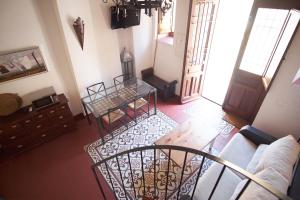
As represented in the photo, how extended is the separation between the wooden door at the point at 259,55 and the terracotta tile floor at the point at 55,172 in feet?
2.10

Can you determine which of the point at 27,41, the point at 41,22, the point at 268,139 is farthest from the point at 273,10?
the point at 27,41

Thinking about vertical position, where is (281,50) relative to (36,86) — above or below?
above

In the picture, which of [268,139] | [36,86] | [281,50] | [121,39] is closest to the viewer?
[268,139]

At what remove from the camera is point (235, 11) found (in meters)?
4.55

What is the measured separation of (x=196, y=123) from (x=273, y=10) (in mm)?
2075

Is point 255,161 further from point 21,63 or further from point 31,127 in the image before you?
point 21,63

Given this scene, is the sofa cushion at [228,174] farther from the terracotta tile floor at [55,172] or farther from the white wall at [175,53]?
the white wall at [175,53]

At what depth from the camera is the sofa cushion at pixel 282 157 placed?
5.47 ft

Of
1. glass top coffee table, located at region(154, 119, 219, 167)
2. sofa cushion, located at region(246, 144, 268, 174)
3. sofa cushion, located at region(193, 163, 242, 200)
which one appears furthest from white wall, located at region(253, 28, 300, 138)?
sofa cushion, located at region(193, 163, 242, 200)

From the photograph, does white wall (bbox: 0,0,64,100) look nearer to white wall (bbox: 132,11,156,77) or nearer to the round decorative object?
the round decorative object

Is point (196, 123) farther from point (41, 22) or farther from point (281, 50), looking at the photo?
point (41, 22)

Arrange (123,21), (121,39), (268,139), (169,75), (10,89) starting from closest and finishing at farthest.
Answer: (268,139)
(10,89)
(123,21)
(121,39)
(169,75)

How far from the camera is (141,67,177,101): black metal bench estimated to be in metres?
4.11

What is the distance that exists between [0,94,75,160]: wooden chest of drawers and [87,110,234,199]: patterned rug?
74cm
